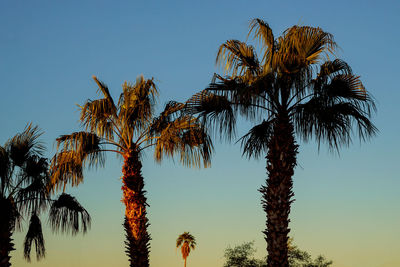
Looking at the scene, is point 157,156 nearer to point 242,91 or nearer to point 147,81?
point 147,81

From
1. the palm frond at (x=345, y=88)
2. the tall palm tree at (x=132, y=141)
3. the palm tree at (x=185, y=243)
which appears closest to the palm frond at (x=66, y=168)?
the tall palm tree at (x=132, y=141)

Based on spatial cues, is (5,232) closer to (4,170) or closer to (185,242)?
(4,170)

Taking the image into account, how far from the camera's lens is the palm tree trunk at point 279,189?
14883 millimetres

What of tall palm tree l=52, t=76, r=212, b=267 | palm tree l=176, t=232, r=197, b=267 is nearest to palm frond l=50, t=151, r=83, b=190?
tall palm tree l=52, t=76, r=212, b=267

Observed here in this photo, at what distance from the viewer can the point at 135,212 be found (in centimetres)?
1859

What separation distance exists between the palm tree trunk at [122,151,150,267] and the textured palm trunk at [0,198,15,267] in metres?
4.03

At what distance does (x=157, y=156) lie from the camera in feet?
62.6

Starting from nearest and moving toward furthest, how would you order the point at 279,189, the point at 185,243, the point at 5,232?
the point at 279,189 → the point at 5,232 → the point at 185,243

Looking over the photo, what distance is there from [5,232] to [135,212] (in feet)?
15.2

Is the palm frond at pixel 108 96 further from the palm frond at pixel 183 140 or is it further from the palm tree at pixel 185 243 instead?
the palm tree at pixel 185 243

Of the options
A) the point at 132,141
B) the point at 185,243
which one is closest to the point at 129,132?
the point at 132,141

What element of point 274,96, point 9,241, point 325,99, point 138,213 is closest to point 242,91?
point 274,96

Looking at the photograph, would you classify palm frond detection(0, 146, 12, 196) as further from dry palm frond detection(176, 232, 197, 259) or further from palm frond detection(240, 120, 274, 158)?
dry palm frond detection(176, 232, 197, 259)

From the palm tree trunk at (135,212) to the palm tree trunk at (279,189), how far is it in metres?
A: 5.07
